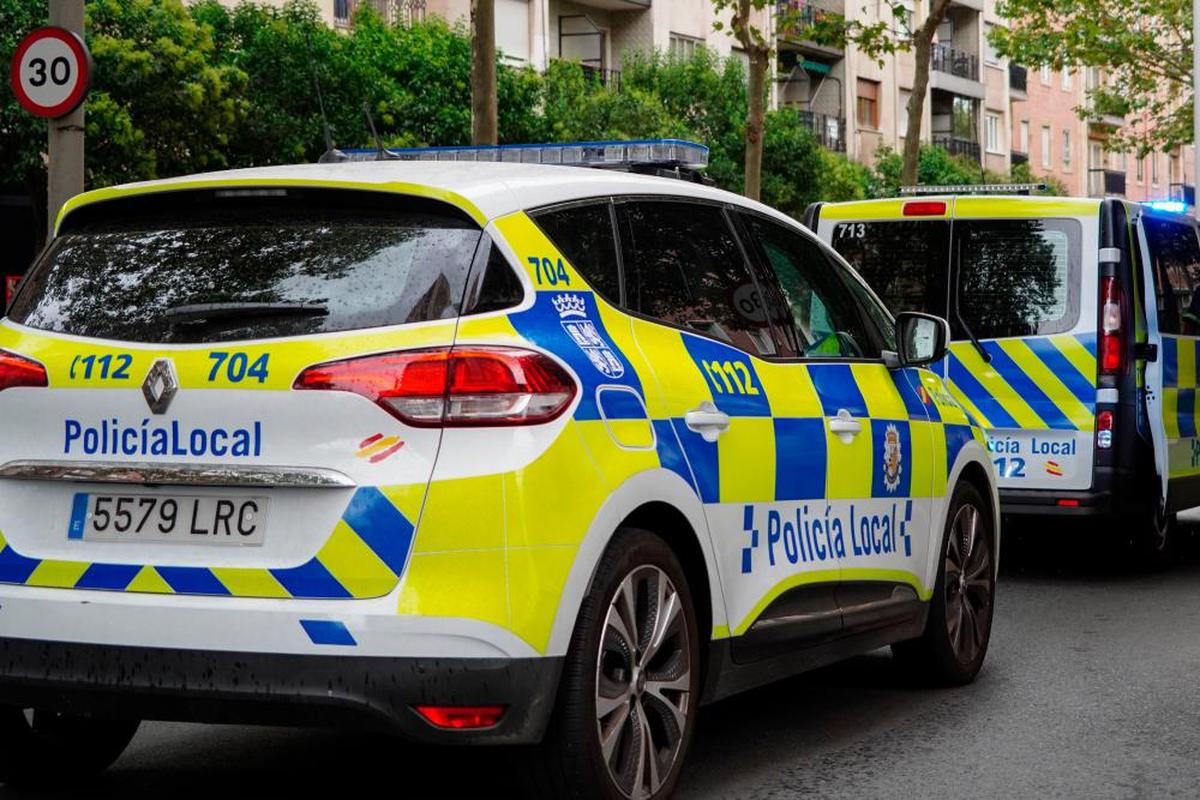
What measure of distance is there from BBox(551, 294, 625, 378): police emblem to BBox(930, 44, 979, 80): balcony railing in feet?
192

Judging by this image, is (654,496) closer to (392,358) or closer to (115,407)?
(392,358)

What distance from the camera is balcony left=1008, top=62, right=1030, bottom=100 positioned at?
6712 cm

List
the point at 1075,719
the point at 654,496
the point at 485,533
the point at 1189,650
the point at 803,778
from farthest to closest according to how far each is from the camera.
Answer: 1. the point at 1189,650
2. the point at 1075,719
3. the point at 803,778
4. the point at 654,496
5. the point at 485,533

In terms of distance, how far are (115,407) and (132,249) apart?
1.57 ft

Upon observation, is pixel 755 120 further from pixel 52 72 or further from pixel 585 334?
pixel 585 334

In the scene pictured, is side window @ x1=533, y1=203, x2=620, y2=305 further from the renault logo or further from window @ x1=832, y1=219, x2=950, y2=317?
window @ x1=832, y1=219, x2=950, y2=317

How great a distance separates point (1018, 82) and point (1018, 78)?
14cm

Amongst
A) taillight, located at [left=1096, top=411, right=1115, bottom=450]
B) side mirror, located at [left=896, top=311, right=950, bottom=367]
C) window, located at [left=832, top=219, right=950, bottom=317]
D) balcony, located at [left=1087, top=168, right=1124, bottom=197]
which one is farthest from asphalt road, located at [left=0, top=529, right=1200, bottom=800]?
balcony, located at [left=1087, top=168, right=1124, bottom=197]

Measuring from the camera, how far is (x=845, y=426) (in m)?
6.25

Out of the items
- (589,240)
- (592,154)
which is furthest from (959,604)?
(589,240)

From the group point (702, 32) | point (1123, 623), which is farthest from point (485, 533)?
point (702, 32)

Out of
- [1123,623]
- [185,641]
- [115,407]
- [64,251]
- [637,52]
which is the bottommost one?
[1123,623]

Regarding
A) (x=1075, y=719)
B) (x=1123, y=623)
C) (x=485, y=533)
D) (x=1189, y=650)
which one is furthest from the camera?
(x=1123, y=623)

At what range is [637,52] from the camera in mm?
43750
